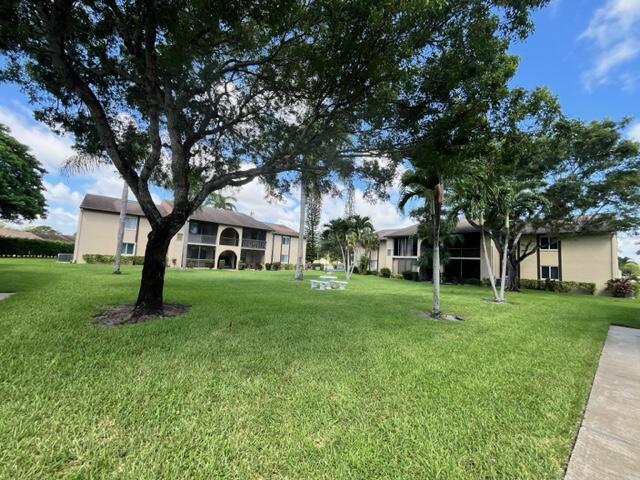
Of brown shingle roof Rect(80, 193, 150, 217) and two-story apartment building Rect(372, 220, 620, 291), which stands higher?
brown shingle roof Rect(80, 193, 150, 217)

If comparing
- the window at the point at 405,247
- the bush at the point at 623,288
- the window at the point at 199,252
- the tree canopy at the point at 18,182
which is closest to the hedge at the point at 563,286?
the bush at the point at 623,288

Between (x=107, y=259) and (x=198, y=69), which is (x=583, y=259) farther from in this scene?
(x=107, y=259)

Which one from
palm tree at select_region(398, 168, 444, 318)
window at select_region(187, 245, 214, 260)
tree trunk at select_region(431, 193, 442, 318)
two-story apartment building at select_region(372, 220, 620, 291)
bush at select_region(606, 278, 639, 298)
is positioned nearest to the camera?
palm tree at select_region(398, 168, 444, 318)

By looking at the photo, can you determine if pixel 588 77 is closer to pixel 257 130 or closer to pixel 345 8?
pixel 345 8

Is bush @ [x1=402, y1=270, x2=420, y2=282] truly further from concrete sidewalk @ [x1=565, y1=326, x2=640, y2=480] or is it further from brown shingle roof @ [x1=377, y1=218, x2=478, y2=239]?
concrete sidewalk @ [x1=565, y1=326, x2=640, y2=480]

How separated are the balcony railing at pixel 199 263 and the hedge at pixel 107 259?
4772mm

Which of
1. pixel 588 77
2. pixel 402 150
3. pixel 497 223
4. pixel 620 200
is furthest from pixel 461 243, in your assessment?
pixel 402 150

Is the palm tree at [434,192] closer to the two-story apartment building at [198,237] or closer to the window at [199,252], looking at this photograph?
the two-story apartment building at [198,237]

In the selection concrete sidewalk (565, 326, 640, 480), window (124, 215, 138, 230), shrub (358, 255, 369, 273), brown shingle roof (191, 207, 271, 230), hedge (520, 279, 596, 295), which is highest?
brown shingle roof (191, 207, 271, 230)

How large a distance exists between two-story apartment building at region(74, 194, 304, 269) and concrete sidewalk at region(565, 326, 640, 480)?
25.0m

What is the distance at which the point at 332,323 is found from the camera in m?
7.54

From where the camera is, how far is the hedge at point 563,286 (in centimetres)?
2208

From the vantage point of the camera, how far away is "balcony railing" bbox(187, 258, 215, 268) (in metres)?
32.5

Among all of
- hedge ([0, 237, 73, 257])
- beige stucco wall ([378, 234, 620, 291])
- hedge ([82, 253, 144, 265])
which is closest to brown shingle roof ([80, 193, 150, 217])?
hedge ([82, 253, 144, 265])
